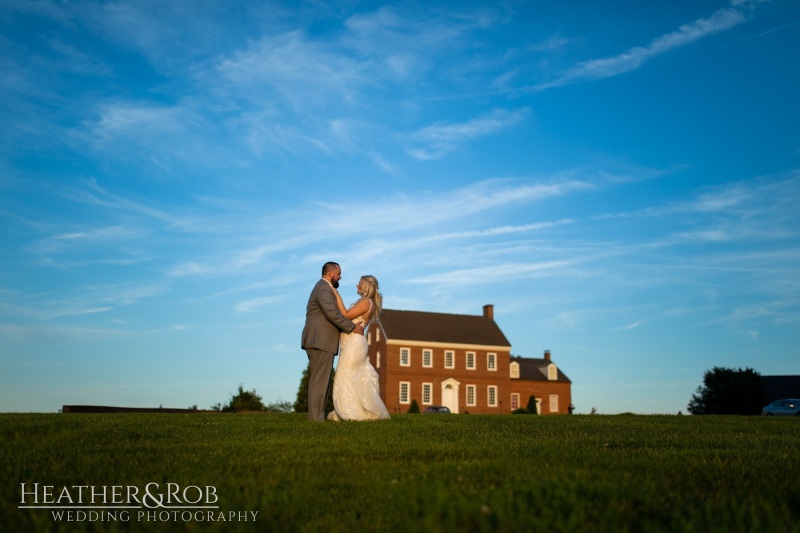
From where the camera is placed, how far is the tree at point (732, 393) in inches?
2235

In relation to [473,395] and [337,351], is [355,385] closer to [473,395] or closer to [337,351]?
[337,351]

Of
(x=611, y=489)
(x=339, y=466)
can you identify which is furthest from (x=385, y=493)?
(x=611, y=489)

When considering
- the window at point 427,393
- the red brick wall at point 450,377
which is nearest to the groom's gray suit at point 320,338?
the red brick wall at point 450,377

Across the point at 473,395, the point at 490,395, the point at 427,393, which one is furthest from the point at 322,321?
the point at 490,395

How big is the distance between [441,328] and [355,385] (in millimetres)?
56451

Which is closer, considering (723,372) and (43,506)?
(43,506)

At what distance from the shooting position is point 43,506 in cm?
470

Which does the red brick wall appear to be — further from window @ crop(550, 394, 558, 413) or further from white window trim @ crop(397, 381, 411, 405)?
window @ crop(550, 394, 558, 413)

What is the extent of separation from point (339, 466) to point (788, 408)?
38.4m

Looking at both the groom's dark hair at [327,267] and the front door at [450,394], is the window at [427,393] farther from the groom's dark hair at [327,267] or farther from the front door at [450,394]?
the groom's dark hair at [327,267]

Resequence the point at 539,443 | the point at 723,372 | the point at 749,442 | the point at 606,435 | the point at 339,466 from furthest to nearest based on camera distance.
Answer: the point at 723,372 → the point at 606,435 → the point at 749,442 → the point at 539,443 → the point at 339,466

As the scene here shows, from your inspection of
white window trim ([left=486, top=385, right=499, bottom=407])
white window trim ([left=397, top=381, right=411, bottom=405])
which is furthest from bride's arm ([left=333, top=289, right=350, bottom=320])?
white window trim ([left=486, top=385, right=499, bottom=407])

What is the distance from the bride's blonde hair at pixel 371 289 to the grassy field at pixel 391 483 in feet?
17.6

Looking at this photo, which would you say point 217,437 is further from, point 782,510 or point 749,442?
point 749,442
